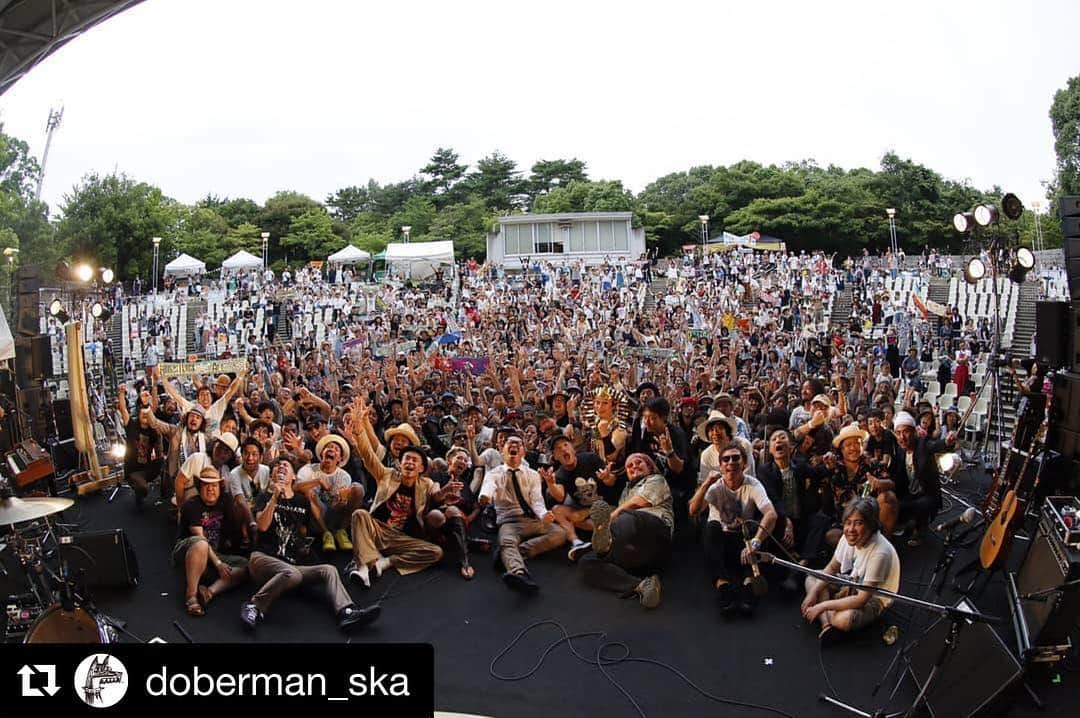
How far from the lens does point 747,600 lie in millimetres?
5250

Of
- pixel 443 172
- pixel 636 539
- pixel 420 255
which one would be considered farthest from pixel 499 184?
pixel 636 539

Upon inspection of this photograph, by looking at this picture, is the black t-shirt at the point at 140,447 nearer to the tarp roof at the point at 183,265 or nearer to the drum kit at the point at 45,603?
the drum kit at the point at 45,603

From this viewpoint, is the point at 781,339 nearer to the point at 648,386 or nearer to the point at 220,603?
the point at 648,386

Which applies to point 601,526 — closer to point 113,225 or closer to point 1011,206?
point 1011,206

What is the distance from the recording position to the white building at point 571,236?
3222 cm

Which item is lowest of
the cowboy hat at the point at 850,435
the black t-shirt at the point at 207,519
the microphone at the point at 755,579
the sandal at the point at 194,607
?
the sandal at the point at 194,607

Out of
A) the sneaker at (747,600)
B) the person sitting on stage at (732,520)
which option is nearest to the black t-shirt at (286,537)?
the person sitting on stage at (732,520)

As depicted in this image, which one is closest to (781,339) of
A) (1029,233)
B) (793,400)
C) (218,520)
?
(793,400)

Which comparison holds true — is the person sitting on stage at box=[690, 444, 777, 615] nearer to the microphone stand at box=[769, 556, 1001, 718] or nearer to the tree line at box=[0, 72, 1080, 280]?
the microphone stand at box=[769, 556, 1001, 718]

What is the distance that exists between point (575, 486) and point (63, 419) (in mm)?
7487

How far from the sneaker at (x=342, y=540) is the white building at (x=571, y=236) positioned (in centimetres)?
2589

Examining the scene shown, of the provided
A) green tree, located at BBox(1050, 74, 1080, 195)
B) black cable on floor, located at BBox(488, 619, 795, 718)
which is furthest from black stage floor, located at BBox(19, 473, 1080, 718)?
green tree, located at BBox(1050, 74, 1080, 195)

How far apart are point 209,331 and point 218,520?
1269 cm

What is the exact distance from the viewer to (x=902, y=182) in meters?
30.5
